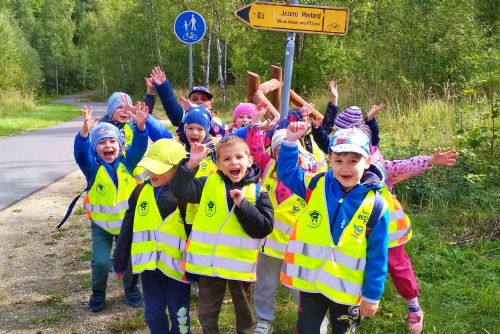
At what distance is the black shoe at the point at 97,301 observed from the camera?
13.2 feet

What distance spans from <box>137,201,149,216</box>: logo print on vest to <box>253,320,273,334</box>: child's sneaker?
116cm

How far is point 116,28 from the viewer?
42594 millimetres

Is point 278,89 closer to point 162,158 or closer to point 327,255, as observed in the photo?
point 162,158

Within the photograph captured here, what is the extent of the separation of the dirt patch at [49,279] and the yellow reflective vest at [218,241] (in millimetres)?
1060

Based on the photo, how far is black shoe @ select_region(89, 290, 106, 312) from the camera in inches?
158

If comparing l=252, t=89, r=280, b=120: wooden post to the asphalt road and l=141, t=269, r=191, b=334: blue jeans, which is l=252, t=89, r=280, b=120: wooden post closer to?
l=141, t=269, r=191, b=334: blue jeans

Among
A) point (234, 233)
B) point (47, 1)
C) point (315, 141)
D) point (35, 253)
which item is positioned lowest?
point (35, 253)

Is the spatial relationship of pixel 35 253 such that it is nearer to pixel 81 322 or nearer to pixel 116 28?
pixel 81 322

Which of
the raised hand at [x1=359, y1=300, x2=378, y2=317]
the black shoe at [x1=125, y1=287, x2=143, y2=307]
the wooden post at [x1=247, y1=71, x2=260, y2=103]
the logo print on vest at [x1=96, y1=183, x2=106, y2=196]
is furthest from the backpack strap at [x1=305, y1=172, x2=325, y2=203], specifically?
the wooden post at [x1=247, y1=71, x2=260, y2=103]

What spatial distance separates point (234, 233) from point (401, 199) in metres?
3.57

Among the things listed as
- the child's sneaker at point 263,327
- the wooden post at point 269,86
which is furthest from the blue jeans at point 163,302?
the wooden post at point 269,86

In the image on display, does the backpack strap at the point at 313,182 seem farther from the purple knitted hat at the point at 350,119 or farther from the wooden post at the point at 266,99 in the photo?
the wooden post at the point at 266,99

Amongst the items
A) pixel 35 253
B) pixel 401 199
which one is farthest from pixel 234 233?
pixel 401 199

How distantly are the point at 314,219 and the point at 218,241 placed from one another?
25.6 inches
